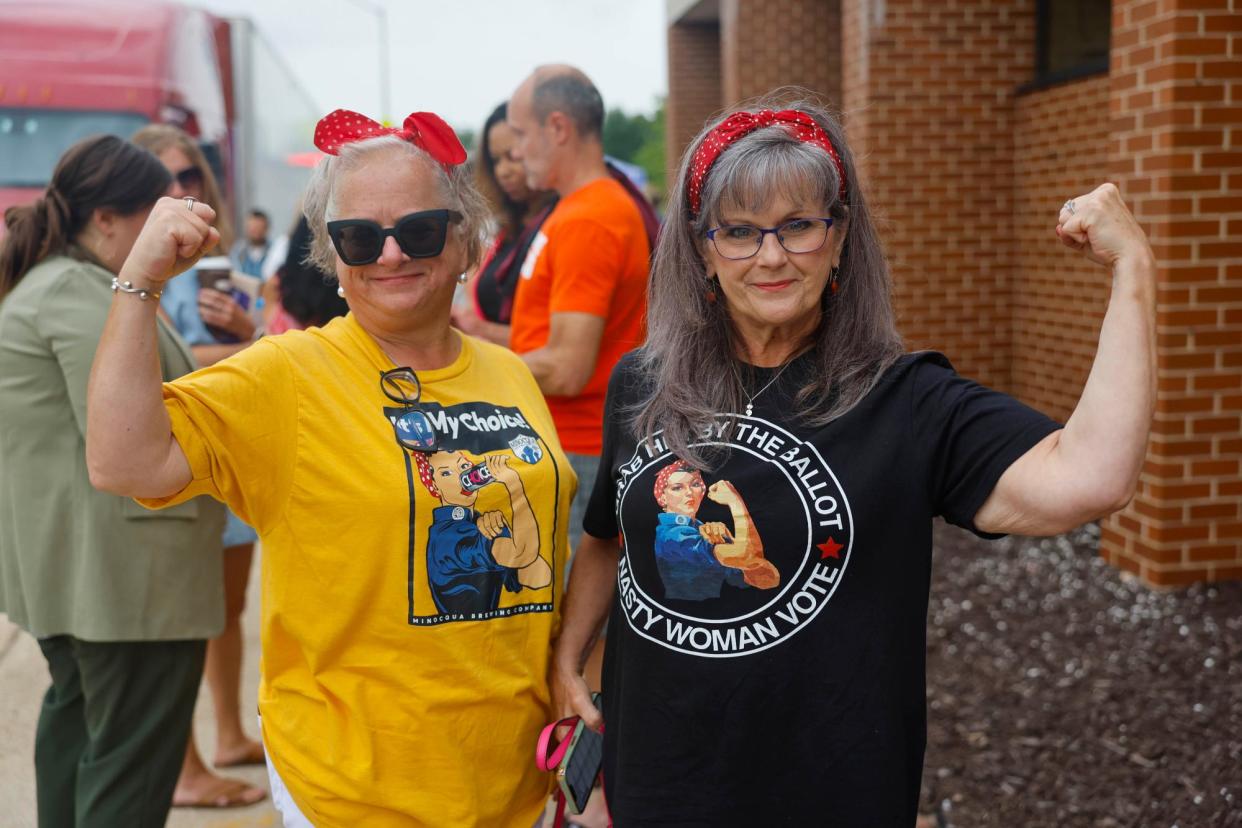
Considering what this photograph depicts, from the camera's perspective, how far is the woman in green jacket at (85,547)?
309 cm

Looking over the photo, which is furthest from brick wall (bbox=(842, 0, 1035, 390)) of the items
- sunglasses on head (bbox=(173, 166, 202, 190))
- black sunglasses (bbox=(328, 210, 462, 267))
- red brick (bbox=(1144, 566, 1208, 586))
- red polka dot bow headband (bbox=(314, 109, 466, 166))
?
black sunglasses (bbox=(328, 210, 462, 267))

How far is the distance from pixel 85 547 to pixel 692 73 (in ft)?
47.6

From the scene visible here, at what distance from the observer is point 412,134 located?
2.33 meters

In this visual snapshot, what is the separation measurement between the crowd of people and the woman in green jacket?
0.99m

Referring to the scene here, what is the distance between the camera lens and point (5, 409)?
3.12 m

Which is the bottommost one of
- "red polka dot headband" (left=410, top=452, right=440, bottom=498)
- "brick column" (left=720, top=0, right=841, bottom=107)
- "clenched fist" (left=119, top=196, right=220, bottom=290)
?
"red polka dot headband" (left=410, top=452, right=440, bottom=498)

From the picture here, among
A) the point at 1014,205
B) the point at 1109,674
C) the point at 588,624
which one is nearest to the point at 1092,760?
the point at 1109,674

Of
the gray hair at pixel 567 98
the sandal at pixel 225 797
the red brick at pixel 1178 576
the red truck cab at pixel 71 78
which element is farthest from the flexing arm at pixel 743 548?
the red truck cab at pixel 71 78

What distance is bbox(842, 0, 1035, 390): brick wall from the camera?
802 cm

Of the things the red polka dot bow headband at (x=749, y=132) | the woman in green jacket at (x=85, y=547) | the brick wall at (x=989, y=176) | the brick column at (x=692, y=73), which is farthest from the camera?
the brick column at (x=692, y=73)

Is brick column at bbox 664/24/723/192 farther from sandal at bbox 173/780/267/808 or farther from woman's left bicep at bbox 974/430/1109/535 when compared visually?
woman's left bicep at bbox 974/430/1109/535

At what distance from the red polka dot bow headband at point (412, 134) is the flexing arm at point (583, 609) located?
0.79 meters

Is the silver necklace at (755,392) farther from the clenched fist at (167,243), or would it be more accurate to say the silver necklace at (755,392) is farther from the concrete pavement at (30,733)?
the concrete pavement at (30,733)

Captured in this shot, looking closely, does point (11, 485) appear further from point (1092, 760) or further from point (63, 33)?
point (63, 33)
